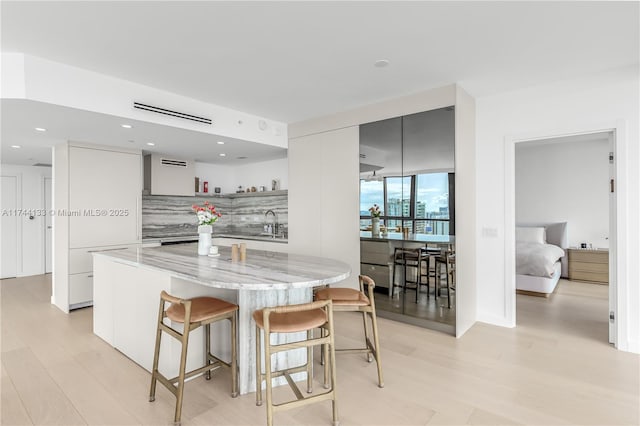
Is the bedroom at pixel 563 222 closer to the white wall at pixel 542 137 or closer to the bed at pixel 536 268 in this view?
the bed at pixel 536 268

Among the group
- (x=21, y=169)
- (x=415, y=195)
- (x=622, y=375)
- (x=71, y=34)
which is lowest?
(x=622, y=375)

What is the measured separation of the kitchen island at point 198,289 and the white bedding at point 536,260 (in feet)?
12.3

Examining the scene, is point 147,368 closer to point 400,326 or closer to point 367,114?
point 400,326

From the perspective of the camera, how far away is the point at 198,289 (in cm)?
255

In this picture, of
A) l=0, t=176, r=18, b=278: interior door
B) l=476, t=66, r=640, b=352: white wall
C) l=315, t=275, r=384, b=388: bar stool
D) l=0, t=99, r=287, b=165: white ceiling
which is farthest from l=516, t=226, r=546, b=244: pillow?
l=0, t=176, r=18, b=278: interior door

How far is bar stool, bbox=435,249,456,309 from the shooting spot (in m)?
3.42

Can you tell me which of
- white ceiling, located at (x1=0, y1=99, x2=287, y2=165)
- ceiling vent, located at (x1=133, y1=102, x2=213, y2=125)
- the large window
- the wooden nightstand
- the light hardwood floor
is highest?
ceiling vent, located at (x1=133, y1=102, x2=213, y2=125)

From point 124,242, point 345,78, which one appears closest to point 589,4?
point 345,78

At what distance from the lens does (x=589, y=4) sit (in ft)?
6.88

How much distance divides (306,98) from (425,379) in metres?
3.06

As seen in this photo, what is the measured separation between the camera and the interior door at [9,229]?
6238 millimetres

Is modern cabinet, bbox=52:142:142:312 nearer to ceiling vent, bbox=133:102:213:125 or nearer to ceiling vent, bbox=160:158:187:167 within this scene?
ceiling vent, bbox=160:158:187:167

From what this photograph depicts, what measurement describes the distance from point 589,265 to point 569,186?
4.87 ft

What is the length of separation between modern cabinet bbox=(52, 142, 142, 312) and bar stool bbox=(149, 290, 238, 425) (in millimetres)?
2891
